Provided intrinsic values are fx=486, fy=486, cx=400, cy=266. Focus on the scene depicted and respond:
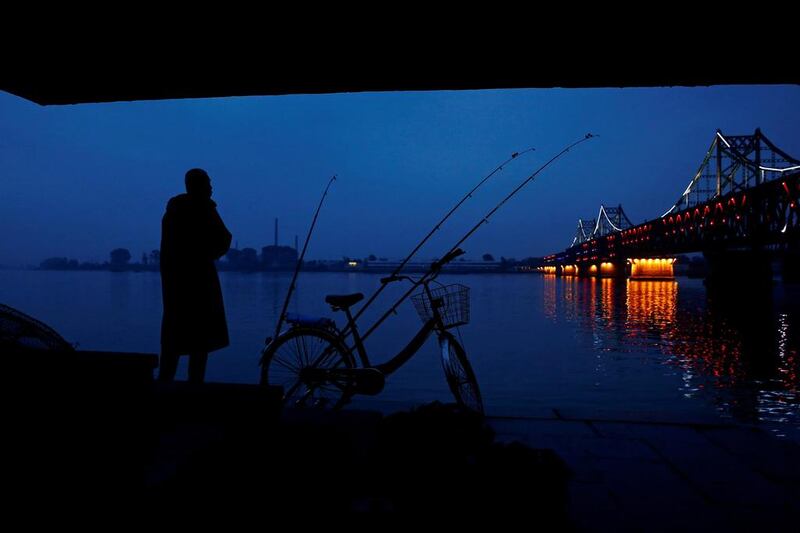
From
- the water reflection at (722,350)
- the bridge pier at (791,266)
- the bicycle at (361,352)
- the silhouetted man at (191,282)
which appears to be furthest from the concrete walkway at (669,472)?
the bridge pier at (791,266)

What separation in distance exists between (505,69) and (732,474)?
307 centimetres

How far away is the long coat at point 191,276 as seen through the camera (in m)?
4.02

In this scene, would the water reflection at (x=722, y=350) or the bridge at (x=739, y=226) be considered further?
the bridge at (x=739, y=226)

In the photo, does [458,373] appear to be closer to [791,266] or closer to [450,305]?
[450,305]

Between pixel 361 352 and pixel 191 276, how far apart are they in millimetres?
1703

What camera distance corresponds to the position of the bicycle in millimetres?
4477

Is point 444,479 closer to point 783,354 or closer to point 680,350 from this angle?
point 680,350

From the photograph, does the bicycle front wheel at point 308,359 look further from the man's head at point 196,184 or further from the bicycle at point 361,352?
the man's head at point 196,184

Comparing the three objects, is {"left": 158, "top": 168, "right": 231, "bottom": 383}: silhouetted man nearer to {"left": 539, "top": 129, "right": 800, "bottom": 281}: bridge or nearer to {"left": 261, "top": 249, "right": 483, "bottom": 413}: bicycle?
{"left": 261, "top": 249, "right": 483, "bottom": 413}: bicycle

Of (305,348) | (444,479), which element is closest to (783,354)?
(305,348)

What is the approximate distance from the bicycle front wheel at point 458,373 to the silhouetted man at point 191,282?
195 cm

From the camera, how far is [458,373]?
4602 mm

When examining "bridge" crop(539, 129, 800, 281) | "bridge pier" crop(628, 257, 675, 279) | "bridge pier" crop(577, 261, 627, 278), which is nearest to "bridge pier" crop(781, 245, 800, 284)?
"bridge" crop(539, 129, 800, 281)

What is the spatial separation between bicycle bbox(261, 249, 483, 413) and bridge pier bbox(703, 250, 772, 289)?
1752 inches
